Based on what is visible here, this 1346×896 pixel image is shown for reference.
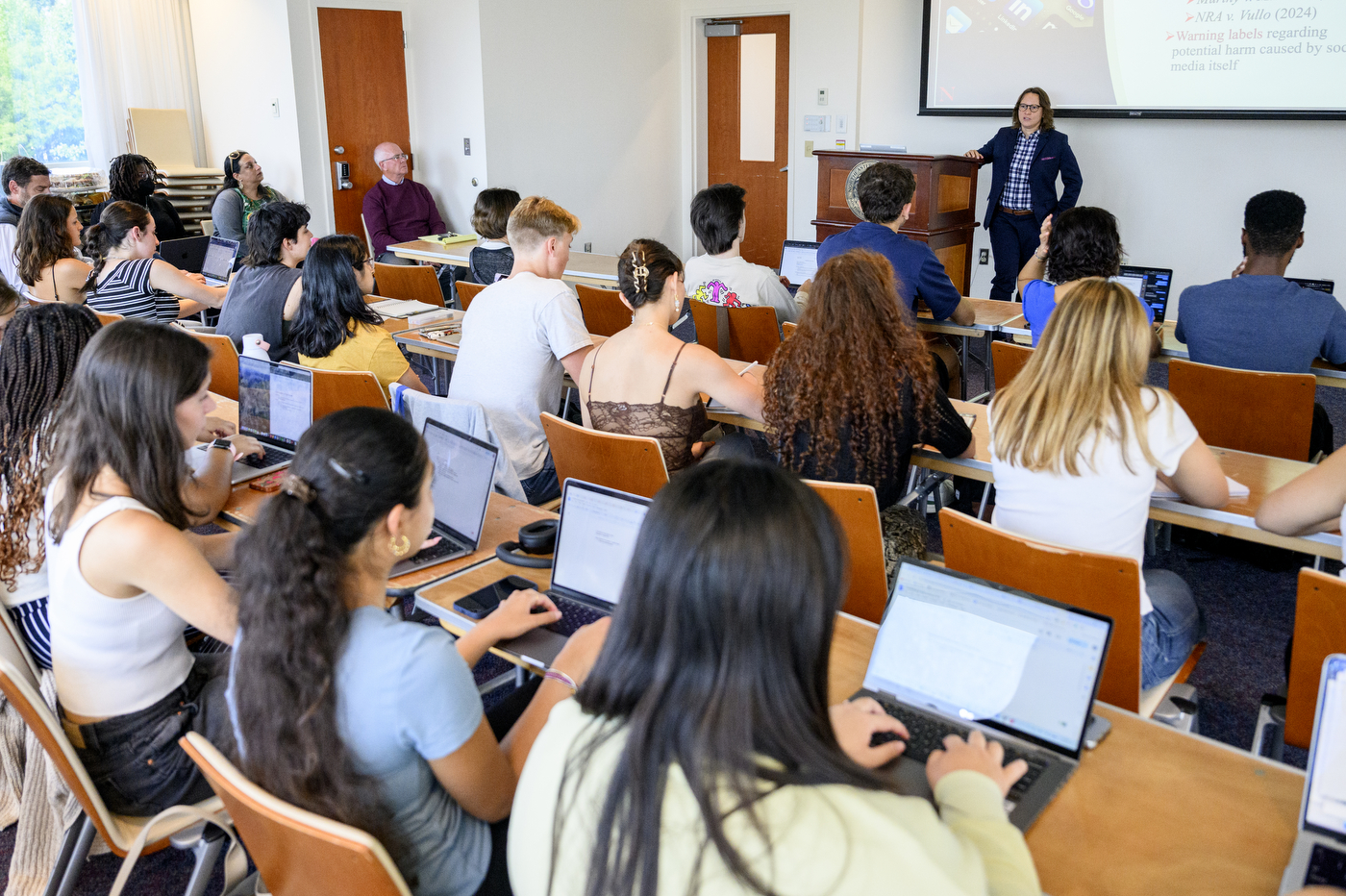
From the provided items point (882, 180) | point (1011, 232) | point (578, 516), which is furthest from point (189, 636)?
point (1011, 232)

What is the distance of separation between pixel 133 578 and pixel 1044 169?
20.2ft

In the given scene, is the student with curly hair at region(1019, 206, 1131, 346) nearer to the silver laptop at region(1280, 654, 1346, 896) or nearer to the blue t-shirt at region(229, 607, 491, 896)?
the silver laptop at region(1280, 654, 1346, 896)

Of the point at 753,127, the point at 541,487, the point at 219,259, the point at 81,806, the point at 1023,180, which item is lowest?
the point at 81,806

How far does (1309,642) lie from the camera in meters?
1.78

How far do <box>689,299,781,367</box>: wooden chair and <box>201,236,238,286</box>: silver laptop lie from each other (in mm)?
2960

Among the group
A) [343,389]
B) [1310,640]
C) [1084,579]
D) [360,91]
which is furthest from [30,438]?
[360,91]

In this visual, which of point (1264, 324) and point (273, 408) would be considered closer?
point (273, 408)

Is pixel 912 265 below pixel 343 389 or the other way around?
the other way around

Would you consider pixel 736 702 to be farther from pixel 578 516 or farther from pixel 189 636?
pixel 189 636

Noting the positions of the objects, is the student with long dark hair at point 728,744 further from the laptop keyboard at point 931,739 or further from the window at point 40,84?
the window at point 40,84

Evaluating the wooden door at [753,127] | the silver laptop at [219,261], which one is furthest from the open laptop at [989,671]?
the wooden door at [753,127]

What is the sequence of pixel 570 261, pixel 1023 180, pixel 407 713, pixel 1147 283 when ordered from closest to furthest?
pixel 407 713 < pixel 1147 283 < pixel 570 261 < pixel 1023 180

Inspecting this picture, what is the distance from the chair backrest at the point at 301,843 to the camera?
1.16 meters

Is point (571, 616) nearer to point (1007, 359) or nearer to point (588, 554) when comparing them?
point (588, 554)
